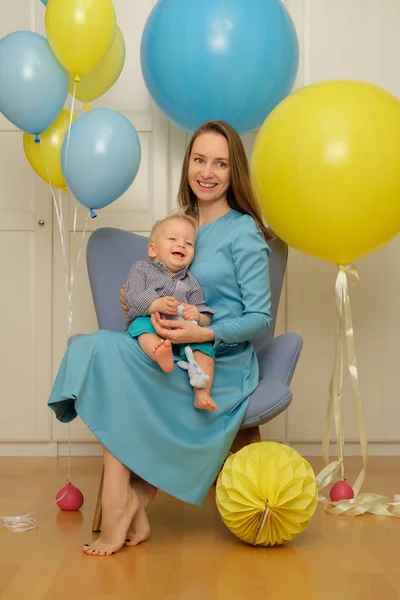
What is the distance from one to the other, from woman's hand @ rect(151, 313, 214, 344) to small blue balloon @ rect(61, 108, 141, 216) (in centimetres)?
50

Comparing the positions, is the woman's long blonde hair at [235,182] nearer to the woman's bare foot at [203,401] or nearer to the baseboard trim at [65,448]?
the woman's bare foot at [203,401]

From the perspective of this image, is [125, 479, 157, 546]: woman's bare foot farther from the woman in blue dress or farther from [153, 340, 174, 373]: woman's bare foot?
[153, 340, 174, 373]: woman's bare foot

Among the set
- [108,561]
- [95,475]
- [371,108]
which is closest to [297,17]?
[371,108]

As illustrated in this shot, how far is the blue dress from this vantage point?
A: 205 centimetres

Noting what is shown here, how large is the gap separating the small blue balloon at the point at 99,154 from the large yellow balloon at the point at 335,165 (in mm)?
382

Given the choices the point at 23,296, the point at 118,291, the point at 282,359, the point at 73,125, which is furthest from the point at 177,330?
the point at 23,296

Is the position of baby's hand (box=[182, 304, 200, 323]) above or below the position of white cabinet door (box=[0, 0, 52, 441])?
above

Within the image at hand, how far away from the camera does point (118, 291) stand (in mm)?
2584

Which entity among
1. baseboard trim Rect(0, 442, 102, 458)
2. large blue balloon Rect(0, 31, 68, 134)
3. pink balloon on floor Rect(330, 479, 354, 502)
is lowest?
baseboard trim Rect(0, 442, 102, 458)

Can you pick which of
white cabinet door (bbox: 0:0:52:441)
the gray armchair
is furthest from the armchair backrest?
white cabinet door (bbox: 0:0:52:441)

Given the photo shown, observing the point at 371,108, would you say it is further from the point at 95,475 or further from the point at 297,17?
the point at 95,475

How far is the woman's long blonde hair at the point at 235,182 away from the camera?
2398 millimetres

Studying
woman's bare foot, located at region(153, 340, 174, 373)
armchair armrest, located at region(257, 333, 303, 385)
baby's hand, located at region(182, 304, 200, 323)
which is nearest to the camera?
woman's bare foot, located at region(153, 340, 174, 373)

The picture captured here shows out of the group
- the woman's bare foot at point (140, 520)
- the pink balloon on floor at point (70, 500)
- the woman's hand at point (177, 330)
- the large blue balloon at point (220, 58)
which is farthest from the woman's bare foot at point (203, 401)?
the large blue balloon at point (220, 58)
